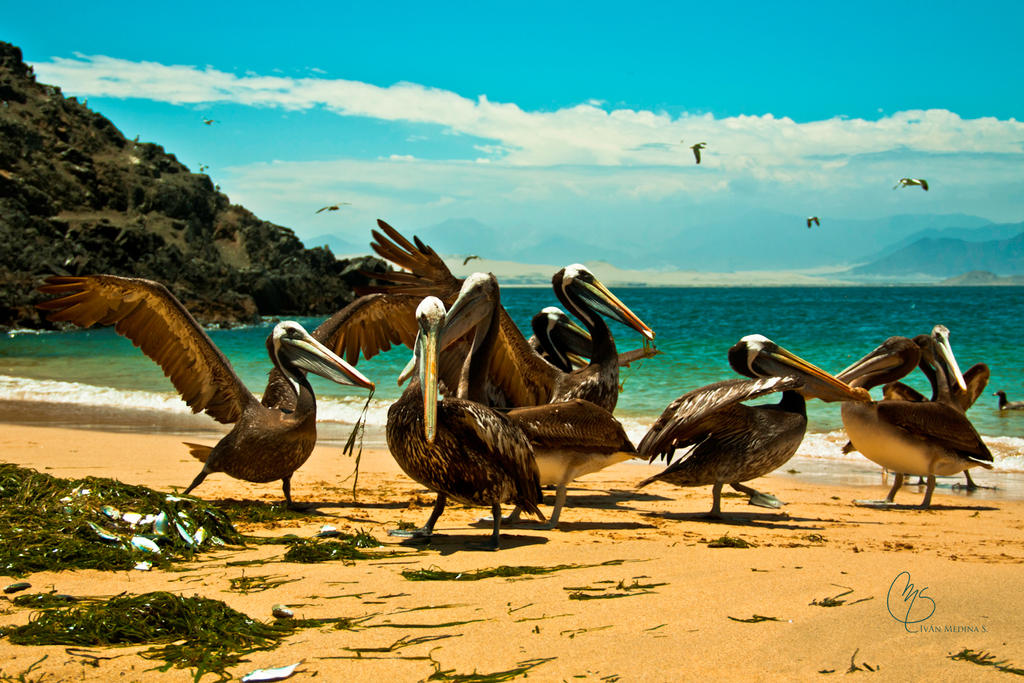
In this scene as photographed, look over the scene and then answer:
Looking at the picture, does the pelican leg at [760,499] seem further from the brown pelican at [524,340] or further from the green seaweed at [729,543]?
the green seaweed at [729,543]

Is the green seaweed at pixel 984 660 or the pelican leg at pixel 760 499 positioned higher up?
the green seaweed at pixel 984 660

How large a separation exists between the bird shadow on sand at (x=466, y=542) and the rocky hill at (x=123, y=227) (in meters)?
35.7

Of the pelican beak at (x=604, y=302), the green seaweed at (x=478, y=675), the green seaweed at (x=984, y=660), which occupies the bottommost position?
the green seaweed at (x=478, y=675)

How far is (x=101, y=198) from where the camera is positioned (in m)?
50.2

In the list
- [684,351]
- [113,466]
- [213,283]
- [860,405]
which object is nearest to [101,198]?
[213,283]

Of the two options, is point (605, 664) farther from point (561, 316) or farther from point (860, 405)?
point (561, 316)

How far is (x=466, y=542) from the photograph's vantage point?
5125 millimetres

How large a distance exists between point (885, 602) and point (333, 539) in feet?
9.40

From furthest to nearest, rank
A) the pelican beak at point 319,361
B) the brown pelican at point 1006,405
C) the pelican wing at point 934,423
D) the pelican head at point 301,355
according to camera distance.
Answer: the brown pelican at point 1006,405, the pelican wing at point 934,423, the pelican head at point 301,355, the pelican beak at point 319,361

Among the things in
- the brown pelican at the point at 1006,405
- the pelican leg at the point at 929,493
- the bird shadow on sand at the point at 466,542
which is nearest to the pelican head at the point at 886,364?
the pelican leg at the point at 929,493

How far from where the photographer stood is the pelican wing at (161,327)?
6594 mm

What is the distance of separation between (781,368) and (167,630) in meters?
4.75

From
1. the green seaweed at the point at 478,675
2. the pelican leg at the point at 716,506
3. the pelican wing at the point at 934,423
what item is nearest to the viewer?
the green seaweed at the point at 478,675

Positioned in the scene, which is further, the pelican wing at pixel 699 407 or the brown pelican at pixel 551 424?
the pelican wing at pixel 699 407
